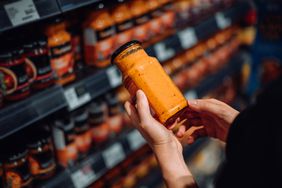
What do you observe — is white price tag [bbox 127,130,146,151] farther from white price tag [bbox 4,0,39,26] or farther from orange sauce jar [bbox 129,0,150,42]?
white price tag [bbox 4,0,39,26]

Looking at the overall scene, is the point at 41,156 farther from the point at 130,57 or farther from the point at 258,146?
the point at 258,146

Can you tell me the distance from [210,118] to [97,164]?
0.56 meters

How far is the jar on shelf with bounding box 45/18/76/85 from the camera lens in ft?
4.56

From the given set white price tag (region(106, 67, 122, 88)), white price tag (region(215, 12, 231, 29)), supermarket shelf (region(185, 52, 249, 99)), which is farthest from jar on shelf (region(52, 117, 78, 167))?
white price tag (region(215, 12, 231, 29))

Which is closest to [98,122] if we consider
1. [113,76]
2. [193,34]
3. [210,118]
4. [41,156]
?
[113,76]

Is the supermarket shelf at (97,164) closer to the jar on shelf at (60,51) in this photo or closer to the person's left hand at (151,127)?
the jar on shelf at (60,51)

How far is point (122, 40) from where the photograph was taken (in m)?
1.70

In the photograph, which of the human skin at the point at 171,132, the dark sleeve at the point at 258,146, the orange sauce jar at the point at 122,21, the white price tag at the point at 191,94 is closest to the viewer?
the dark sleeve at the point at 258,146

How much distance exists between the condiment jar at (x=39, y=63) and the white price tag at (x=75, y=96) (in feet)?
0.26

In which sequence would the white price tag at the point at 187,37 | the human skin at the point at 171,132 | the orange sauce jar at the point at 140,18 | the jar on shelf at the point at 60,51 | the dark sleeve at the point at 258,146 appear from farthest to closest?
the white price tag at the point at 187,37 → the orange sauce jar at the point at 140,18 → the jar on shelf at the point at 60,51 → the human skin at the point at 171,132 → the dark sleeve at the point at 258,146

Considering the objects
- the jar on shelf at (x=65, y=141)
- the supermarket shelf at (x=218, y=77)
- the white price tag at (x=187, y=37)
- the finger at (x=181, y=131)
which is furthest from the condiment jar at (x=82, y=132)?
the supermarket shelf at (x=218, y=77)

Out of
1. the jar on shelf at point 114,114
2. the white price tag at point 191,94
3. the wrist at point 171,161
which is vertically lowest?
the white price tag at point 191,94

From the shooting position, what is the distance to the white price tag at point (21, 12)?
1103 mm


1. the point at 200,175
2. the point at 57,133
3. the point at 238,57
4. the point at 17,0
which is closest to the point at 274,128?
A: the point at 17,0
